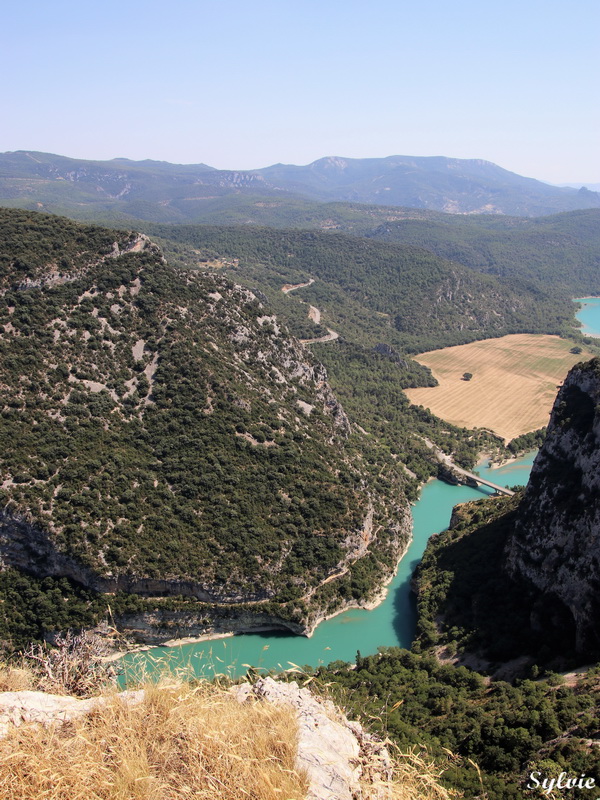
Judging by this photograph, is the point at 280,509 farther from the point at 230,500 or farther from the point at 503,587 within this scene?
the point at 503,587

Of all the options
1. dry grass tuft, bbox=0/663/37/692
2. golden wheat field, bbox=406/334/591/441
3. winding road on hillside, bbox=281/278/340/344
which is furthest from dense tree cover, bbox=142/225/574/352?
dry grass tuft, bbox=0/663/37/692

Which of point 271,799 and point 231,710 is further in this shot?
point 231,710

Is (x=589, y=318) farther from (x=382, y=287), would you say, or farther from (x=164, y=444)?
(x=164, y=444)

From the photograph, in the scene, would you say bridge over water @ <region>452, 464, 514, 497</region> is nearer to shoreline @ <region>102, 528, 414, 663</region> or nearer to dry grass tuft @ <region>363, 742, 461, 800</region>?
shoreline @ <region>102, 528, 414, 663</region>

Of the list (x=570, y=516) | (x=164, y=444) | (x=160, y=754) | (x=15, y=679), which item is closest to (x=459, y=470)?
(x=570, y=516)

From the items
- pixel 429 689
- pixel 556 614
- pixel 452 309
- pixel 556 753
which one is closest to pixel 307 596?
pixel 429 689

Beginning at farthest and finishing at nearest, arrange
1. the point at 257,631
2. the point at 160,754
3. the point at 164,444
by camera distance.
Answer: the point at 164,444 < the point at 257,631 < the point at 160,754
